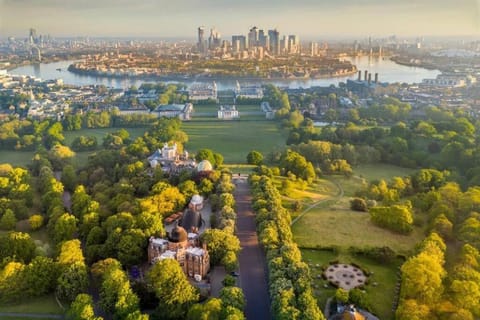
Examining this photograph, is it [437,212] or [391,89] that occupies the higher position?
[391,89]

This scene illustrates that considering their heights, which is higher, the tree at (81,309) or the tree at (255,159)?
the tree at (255,159)

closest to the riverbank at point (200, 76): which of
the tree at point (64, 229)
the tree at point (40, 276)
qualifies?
the tree at point (64, 229)

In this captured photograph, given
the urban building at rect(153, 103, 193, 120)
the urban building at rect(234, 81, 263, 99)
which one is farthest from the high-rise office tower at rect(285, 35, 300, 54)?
the urban building at rect(153, 103, 193, 120)

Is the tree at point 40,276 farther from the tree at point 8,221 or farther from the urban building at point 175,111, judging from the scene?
the urban building at point 175,111

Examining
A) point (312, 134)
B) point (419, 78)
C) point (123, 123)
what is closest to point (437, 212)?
point (312, 134)

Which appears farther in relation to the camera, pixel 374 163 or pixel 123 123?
pixel 123 123

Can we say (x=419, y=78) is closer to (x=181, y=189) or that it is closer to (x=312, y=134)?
(x=312, y=134)

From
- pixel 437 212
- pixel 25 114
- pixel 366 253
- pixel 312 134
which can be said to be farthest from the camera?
pixel 25 114

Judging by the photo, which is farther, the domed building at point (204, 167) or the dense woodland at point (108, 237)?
the domed building at point (204, 167)
